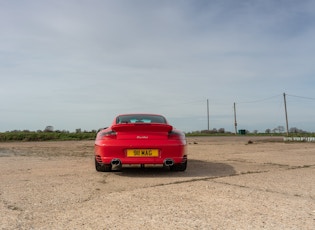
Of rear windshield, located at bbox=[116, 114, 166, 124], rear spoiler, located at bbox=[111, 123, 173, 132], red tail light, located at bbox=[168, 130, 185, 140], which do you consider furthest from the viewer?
rear windshield, located at bbox=[116, 114, 166, 124]

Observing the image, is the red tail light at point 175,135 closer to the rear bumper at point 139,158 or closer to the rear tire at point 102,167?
the rear bumper at point 139,158

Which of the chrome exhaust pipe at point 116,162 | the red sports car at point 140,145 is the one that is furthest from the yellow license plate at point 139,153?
the chrome exhaust pipe at point 116,162

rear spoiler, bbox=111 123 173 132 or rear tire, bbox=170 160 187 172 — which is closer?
rear spoiler, bbox=111 123 173 132

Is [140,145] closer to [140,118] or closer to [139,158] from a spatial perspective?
[139,158]

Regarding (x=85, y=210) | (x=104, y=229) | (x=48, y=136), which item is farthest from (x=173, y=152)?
(x=48, y=136)

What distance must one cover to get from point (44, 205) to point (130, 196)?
106 cm

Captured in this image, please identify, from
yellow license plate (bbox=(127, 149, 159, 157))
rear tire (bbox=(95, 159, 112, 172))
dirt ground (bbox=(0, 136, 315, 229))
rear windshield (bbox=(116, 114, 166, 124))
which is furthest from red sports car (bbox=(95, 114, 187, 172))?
rear windshield (bbox=(116, 114, 166, 124))

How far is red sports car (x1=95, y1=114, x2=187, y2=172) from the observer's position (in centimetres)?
621

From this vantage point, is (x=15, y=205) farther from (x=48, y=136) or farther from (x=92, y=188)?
(x=48, y=136)

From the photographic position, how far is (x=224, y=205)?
3846mm

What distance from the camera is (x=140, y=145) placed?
20.4ft

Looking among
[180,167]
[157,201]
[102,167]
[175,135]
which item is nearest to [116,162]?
[102,167]

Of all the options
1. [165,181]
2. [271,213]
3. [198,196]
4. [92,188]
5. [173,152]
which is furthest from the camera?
[173,152]

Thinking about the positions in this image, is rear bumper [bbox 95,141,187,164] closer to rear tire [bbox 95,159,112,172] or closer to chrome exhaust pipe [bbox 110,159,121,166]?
chrome exhaust pipe [bbox 110,159,121,166]
